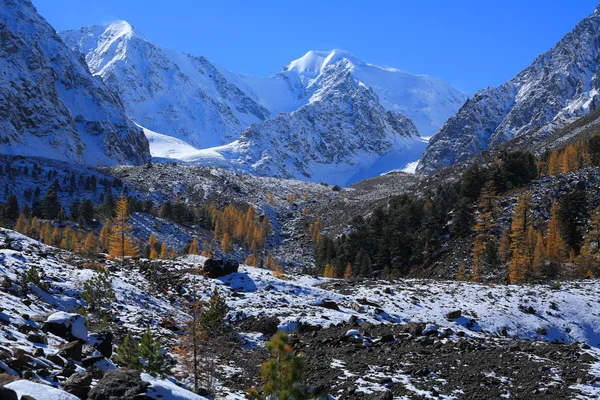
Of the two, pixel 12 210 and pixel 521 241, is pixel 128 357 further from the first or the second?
pixel 12 210

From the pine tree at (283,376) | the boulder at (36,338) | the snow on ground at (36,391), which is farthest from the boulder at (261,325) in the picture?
the snow on ground at (36,391)

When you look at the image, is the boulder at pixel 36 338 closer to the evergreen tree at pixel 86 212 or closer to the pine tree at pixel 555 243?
the pine tree at pixel 555 243

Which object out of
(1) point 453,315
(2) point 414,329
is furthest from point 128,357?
(1) point 453,315

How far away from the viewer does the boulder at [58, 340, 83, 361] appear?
15141 millimetres

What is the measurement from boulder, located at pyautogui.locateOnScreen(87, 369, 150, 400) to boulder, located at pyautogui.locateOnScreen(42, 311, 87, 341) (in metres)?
6.68

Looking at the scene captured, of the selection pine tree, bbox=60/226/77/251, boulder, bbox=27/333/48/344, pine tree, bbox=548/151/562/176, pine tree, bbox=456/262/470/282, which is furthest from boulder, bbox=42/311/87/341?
pine tree, bbox=548/151/562/176

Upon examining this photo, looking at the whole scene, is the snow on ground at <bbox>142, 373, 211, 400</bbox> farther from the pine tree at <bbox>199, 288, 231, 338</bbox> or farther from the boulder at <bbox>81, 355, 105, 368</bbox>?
the pine tree at <bbox>199, 288, 231, 338</bbox>

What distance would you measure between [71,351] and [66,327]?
2605mm

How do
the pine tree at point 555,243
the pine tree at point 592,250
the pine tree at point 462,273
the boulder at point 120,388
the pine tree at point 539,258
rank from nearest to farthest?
the boulder at point 120,388
the pine tree at point 592,250
the pine tree at point 539,258
the pine tree at point 555,243
the pine tree at point 462,273

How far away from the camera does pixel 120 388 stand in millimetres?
11461

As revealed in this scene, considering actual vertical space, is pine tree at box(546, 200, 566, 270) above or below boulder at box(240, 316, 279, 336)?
above

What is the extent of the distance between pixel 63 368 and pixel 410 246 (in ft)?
208

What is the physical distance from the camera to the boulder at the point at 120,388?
11.2m

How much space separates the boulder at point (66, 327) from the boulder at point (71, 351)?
2002mm
